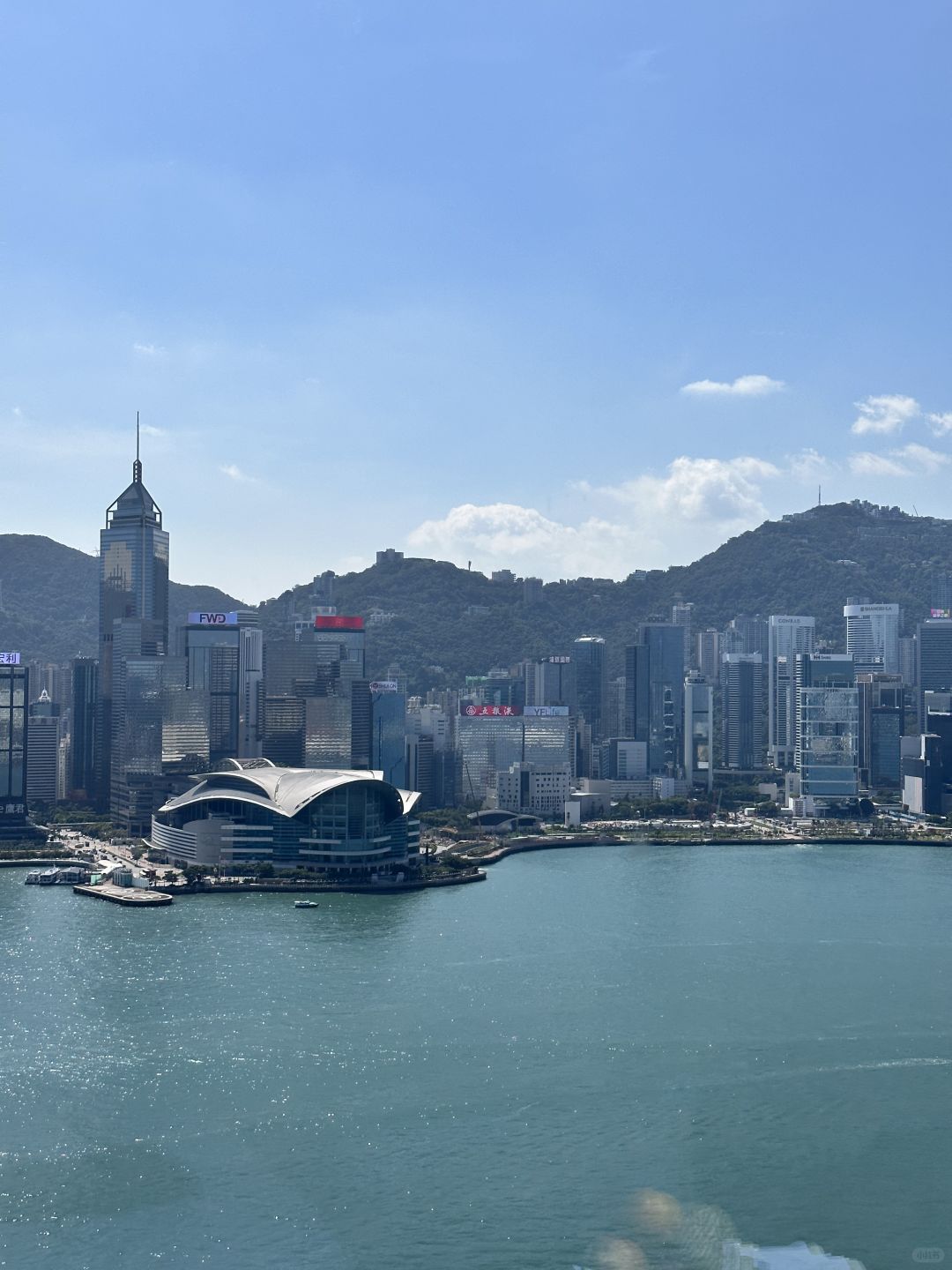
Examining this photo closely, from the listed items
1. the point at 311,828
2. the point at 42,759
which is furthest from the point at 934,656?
the point at 311,828

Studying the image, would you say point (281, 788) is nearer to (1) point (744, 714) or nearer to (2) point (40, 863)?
(2) point (40, 863)

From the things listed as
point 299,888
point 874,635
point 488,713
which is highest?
point 874,635

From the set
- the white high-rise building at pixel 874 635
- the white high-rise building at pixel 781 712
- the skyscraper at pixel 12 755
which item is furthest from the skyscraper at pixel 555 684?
the skyscraper at pixel 12 755

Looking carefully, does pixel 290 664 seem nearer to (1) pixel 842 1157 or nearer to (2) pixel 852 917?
(2) pixel 852 917

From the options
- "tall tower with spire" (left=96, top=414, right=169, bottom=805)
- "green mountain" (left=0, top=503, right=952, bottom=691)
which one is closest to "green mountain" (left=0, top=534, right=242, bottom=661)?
"green mountain" (left=0, top=503, right=952, bottom=691)

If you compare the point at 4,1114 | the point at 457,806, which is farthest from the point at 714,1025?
the point at 457,806

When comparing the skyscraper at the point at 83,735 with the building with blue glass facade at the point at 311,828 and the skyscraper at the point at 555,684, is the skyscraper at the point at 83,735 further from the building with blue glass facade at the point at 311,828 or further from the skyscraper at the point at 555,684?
the skyscraper at the point at 555,684
